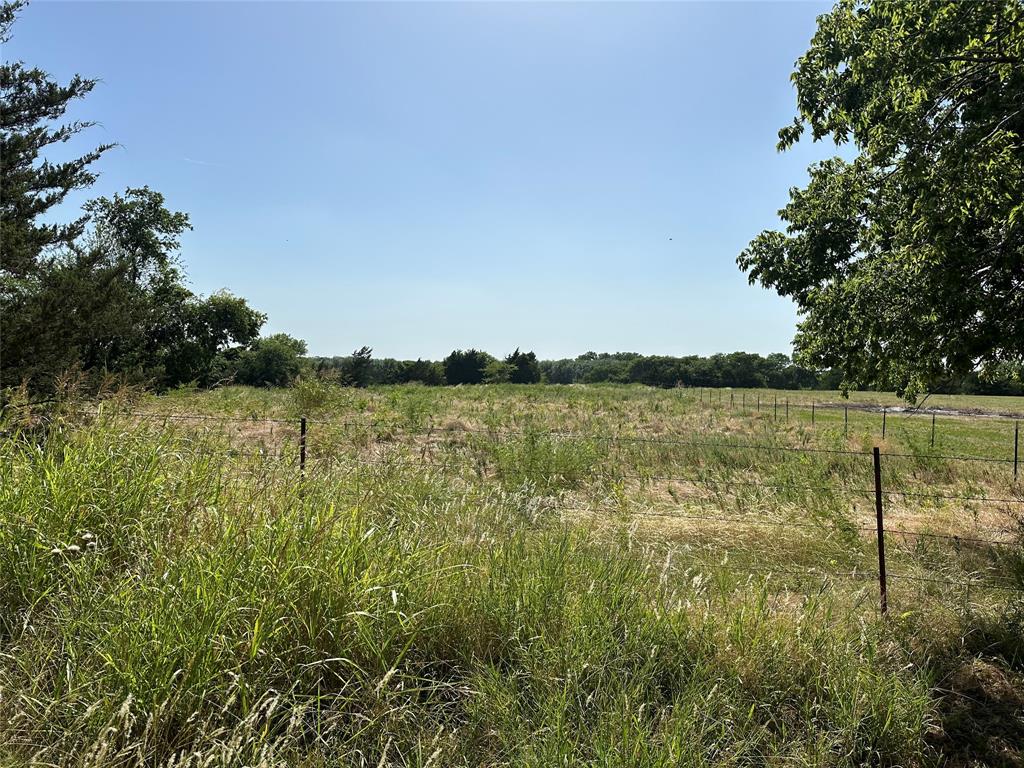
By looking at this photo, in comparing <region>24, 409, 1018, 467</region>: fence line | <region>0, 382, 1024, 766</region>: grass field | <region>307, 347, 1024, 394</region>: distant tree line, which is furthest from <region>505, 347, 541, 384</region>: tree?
<region>0, 382, 1024, 766</region>: grass field

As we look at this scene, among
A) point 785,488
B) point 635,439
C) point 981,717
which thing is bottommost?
point 981,717

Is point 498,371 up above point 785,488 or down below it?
above

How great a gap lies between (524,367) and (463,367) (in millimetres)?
14271

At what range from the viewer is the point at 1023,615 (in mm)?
4227

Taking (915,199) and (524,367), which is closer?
(915,199)

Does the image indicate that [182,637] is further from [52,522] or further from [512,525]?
[512,525]

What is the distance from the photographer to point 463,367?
9725 cm

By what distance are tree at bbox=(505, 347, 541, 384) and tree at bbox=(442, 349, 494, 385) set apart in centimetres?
753

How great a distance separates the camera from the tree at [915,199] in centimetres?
488

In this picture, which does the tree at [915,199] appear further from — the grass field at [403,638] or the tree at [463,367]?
the tree at [463,367]

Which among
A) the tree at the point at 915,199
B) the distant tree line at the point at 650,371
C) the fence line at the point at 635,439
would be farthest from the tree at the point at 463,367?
the tree at the point at 915,199

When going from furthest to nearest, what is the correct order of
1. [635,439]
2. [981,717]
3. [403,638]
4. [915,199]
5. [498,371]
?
[498,371]
[635,439]
[915,199]
[981,717]
[403,638]

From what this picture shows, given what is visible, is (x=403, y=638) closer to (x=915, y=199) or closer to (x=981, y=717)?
(x=981, y=717)

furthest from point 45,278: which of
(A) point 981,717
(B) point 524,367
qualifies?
(B) point 524,367
